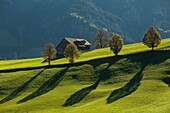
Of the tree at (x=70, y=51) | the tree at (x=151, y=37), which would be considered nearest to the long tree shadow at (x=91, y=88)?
the tree at (x=70, y=51)

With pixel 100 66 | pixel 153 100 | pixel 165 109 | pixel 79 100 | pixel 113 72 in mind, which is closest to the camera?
pixel 165 109

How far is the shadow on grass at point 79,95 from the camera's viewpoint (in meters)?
89.4

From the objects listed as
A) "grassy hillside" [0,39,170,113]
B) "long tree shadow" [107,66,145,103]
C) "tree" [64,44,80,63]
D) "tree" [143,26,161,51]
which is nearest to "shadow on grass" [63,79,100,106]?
"grassy hillside" [0,39,170,113]

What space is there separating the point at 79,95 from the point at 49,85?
1434 cm

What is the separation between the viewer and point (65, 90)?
98.9 meters

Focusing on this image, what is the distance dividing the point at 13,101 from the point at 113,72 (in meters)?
29.9

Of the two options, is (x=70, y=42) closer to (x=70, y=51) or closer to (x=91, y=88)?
(x=70, y=51)

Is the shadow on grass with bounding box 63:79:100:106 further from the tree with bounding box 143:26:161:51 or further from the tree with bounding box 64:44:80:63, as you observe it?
the tree with bounding box 143:26:161:51

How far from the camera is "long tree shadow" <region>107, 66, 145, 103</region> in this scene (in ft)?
286

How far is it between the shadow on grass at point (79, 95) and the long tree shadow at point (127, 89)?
7.32 m

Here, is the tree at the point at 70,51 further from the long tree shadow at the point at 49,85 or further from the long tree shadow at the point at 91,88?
the long tree shadow at the point at 49,85

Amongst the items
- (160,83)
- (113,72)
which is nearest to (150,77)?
(160,83)

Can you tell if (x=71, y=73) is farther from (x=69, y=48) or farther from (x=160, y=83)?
(x=160, y=83)

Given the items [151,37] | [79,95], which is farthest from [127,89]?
[151,37]
